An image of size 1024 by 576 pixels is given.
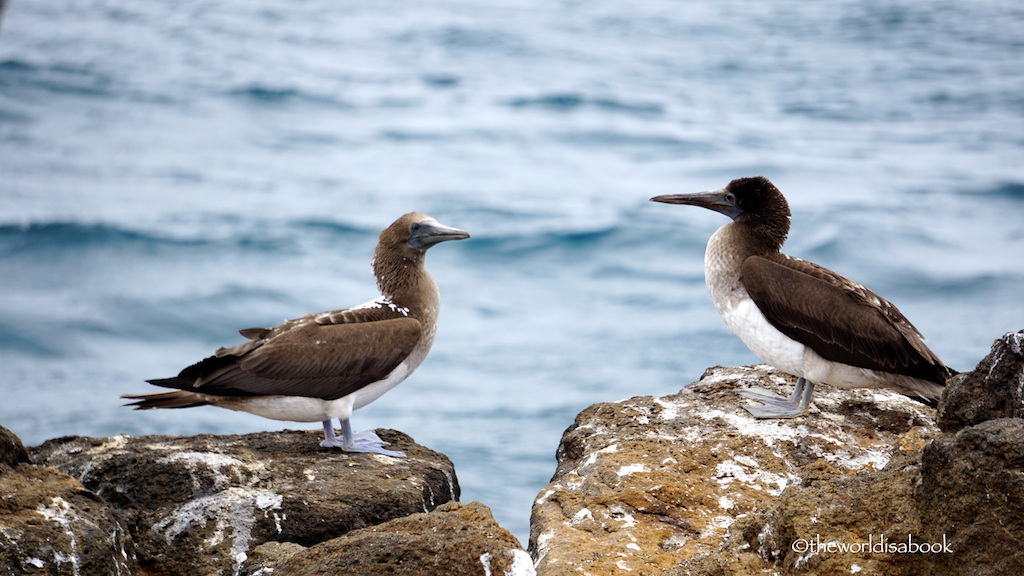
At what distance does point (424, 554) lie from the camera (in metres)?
3.96

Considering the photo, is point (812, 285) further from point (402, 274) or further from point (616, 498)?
point (402, 274)

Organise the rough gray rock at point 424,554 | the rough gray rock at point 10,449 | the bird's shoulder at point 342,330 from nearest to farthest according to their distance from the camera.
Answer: the rough gray rock at point 424,554
the rough gray rock at point 10,449
the bird's shoulder at point 342,330

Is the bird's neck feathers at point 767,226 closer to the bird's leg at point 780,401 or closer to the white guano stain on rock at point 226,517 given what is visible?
the bird's leg at point 780,401

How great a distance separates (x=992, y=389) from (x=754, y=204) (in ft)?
9.67

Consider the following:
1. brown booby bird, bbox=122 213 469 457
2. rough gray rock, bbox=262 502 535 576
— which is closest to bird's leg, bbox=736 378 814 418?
brown booby bird, bbox=122 213 469 457

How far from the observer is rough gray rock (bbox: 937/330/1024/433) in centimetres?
447

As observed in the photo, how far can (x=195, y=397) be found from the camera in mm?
6461

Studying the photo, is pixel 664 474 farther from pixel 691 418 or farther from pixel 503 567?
pixel 503 567

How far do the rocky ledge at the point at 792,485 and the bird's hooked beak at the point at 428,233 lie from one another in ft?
4.87

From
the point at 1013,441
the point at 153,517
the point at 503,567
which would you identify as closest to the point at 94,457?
the point at 153,517

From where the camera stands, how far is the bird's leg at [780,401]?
20.8 ft

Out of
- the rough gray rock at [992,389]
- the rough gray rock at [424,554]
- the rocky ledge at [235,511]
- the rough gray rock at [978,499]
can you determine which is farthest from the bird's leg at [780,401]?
the rough gray rock at [424,554]

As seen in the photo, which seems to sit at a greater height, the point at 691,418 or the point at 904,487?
the point at 904,487

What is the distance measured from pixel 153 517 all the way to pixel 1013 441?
3917 millimetres
